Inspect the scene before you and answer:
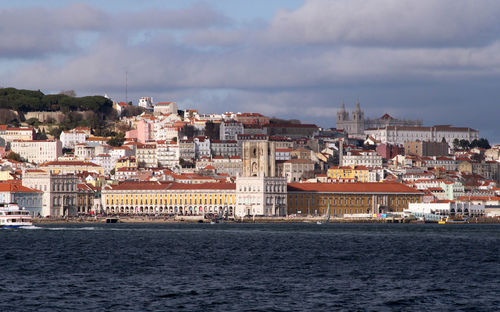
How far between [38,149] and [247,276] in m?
97.8

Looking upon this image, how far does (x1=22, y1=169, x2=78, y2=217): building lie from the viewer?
91.4 m

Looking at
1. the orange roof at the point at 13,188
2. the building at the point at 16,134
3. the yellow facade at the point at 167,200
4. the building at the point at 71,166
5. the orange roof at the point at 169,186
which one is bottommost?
the yellow facade at the point at 167,200

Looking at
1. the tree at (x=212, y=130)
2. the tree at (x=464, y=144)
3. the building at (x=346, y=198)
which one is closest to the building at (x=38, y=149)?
the tree at (x=212, y=130)

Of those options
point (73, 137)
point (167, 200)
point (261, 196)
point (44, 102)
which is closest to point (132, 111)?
point (44, 102)

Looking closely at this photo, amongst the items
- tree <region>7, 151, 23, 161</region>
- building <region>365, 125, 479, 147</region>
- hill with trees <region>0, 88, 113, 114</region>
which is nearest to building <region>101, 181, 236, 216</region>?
tree <region>7, 151, 23, 161</region>

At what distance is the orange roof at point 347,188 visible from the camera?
9662cm

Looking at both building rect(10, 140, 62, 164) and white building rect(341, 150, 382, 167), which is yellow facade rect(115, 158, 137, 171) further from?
white building rect(341, 150, 382, 167)

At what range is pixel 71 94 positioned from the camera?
154 metres

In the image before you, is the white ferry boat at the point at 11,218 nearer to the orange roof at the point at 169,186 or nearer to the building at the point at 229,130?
the orange roof at the point at 169,186

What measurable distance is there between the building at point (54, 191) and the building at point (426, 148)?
61037mm

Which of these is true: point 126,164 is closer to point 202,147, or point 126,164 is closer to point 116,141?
point 202,147

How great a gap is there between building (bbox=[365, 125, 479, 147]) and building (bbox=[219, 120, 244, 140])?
2722 cm

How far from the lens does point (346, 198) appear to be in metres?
96.7

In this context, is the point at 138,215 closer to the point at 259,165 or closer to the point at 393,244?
the point at 259,165
